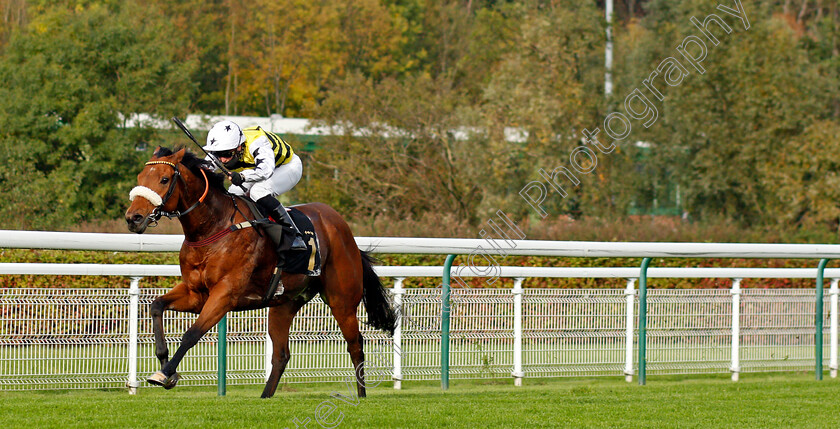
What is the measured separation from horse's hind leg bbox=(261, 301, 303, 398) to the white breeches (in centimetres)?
76

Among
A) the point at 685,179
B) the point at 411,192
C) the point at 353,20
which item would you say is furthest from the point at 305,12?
the point at 411,192

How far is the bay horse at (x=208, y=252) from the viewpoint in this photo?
525 centimetres

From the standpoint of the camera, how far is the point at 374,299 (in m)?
6.69

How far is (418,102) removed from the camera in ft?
66.3

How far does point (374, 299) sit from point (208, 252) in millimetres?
1479

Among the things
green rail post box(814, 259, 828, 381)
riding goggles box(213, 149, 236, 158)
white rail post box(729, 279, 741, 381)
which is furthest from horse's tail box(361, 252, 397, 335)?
green rail post box(814, 259, 828, 381)

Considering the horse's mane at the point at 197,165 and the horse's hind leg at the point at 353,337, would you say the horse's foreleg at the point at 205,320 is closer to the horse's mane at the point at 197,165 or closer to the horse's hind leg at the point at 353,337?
the horse's mane at the point at 197,165

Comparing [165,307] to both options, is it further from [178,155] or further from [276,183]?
[276,183]

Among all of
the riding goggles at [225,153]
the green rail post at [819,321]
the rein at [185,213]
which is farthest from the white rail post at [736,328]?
the riding goggles at [225,153]

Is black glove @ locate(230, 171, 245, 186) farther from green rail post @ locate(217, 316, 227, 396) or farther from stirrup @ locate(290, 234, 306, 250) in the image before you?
green rail post @ locate(217, 316, 227, 396)

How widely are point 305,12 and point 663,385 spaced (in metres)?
33.1

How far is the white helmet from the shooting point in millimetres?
5738

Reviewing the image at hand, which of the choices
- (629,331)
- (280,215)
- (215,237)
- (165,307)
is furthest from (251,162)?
(629,331)

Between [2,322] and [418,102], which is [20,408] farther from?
[418,102]
